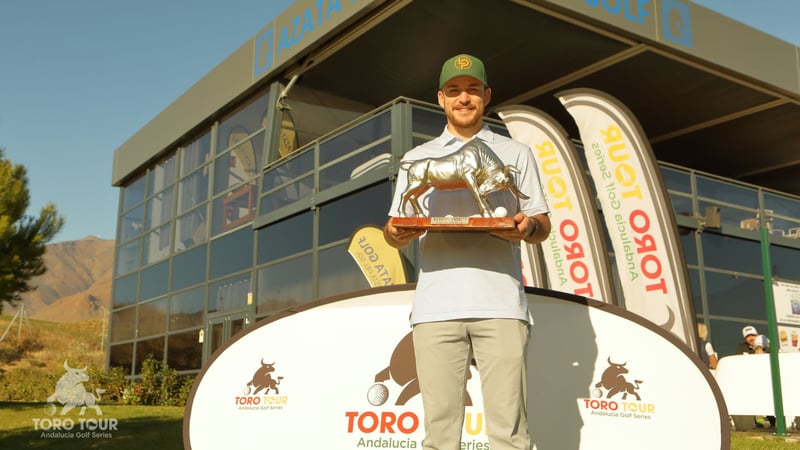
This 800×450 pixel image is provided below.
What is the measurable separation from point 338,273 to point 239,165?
15.9 feet

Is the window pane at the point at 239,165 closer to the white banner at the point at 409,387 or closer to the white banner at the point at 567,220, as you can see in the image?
the white banner at the point at 567,220

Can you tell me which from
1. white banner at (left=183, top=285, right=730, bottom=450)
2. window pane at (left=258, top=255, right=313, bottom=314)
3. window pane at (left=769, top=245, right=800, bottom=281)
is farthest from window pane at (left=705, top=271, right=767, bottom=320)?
white banner at (left=183, top=285, right=730, bottom=450)

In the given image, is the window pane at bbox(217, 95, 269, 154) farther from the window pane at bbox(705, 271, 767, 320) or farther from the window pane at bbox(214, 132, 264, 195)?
the window pane at bbox(705, 271, 767, 320)

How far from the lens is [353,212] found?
1132 centimetres

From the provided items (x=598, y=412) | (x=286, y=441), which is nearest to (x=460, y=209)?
(x=598, y=412)

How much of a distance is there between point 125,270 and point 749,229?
51.9 feet

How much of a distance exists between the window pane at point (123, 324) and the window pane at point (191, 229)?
304 cm

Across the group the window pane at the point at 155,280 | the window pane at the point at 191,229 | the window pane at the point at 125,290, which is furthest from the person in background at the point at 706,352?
the window pane at the point at 125,290

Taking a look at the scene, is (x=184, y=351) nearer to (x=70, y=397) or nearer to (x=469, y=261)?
(x=70, y=397)

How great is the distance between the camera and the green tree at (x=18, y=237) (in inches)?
384

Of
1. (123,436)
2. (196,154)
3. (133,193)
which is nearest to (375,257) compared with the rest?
(123,436)

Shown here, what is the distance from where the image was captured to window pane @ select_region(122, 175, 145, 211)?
65.5ft

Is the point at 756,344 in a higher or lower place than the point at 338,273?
lower

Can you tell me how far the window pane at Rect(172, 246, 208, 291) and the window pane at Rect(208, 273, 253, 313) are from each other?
70 centimetres
